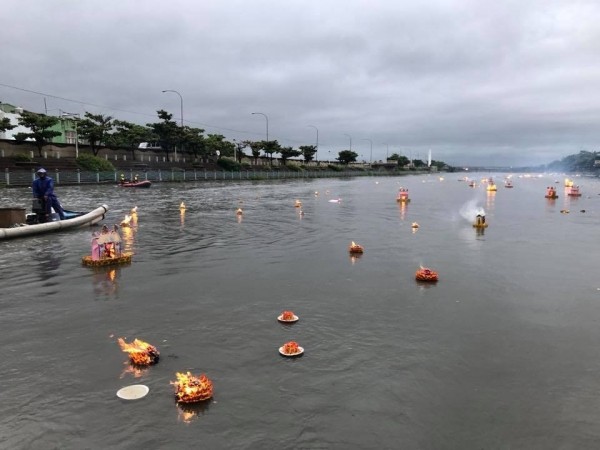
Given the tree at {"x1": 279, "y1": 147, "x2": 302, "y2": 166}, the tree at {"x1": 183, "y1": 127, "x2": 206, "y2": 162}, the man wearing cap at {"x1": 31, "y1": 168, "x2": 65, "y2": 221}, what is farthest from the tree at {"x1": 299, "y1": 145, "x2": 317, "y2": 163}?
the man wearing cap at {"x1": 31, "y1": 168, "x2": 65, "y2": 221}

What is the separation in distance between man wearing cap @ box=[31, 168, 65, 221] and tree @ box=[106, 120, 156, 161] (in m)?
69.1

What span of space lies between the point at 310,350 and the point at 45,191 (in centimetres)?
1366


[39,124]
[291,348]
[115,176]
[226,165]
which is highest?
[39,124]

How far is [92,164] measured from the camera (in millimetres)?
66062

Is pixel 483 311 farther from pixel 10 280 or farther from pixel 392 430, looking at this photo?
pixel 10 280

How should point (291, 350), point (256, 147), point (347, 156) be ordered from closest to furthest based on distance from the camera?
1. point (291, 350)
2. point (256, 147)
3. point (347, 156)

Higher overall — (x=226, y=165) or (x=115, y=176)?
(x=226, y=165)

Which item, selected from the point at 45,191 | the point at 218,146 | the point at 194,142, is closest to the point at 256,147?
the point at 218,146

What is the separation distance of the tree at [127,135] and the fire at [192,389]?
83.3 m

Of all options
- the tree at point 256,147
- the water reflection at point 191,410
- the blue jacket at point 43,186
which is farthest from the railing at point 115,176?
the water reflection at point 191,410

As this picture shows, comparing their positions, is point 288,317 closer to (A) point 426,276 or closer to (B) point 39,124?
(A) point 426,276

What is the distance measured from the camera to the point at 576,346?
6.61 m

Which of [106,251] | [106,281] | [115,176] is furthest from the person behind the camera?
[115,176]

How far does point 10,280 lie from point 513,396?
32.9 feet
